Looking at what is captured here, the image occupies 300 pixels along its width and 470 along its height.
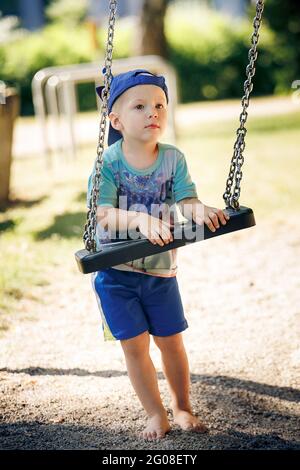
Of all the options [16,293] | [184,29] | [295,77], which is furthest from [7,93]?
[184,29]

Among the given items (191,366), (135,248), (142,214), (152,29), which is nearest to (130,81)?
(142,214)

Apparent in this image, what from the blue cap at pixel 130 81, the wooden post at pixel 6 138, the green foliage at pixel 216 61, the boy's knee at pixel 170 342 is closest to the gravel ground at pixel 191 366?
the boy's knee at pixel 170 342

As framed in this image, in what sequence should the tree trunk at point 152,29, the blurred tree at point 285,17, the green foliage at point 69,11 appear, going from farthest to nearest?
the green foliage at point 69,11, the blurred tree at point 285,17, the tree trunk at point 152,29

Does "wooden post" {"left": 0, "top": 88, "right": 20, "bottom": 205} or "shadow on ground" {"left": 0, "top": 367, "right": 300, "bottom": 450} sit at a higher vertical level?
"wooden post" {"left": 0, "top": 88, "right": 20, "bottom": 205}

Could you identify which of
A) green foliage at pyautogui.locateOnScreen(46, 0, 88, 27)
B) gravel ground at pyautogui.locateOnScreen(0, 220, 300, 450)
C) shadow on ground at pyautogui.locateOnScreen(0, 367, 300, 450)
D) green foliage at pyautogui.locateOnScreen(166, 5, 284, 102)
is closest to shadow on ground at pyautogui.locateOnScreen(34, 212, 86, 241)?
gravel ground at pyautogui.locateOnScreen(0, 220, 300, 450)

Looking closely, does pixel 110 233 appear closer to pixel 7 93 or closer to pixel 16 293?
pixel 16 293

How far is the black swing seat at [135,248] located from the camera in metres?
2.39

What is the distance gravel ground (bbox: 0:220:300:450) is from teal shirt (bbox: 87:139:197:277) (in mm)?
688

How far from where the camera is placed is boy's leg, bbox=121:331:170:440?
105 inches

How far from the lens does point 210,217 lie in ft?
8.27

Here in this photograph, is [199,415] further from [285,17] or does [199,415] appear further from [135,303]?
[285,17]

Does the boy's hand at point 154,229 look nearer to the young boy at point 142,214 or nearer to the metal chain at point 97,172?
the young boy at point 142,214

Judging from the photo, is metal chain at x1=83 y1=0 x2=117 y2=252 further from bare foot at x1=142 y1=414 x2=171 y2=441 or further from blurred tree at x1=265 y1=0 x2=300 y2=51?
blurred tree at x1=265 y1=0 x2=300 y2=51

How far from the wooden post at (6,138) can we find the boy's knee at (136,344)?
16.7 ft
